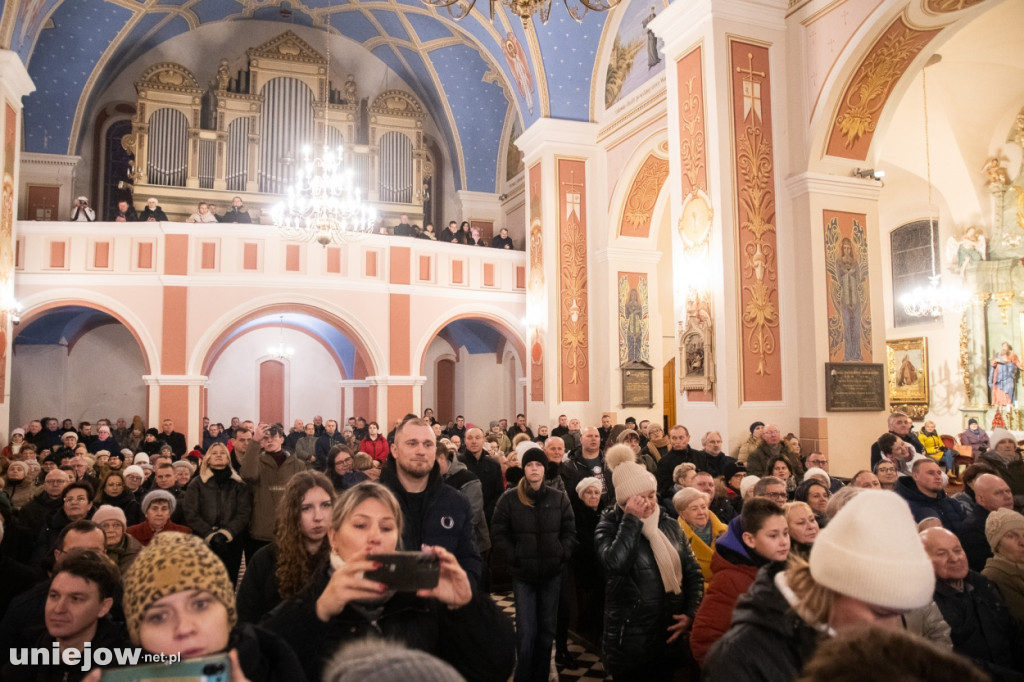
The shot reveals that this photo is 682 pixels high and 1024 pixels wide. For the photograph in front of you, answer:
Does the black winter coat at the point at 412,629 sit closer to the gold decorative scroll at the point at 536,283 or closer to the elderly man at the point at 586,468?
the elderly man at the point at 586,468

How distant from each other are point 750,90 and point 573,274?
18.0 ft

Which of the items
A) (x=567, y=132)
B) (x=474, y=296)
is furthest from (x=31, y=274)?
(x=567, y=132)

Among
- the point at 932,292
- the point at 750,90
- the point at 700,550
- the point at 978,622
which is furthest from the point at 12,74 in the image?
the point at 932,292

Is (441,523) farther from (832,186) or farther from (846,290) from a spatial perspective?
(832,186)

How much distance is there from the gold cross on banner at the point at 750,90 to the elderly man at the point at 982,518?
6.33m

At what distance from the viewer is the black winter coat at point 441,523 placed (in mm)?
3031

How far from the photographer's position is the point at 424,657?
1045mm

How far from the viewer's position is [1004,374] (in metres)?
13.5

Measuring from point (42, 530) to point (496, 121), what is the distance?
52.0 feet

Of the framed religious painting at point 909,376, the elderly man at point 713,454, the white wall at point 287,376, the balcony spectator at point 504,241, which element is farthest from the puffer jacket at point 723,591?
the white wall at point 287,376

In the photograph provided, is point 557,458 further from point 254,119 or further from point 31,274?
point 254,119

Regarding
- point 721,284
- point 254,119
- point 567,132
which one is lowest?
point 721,284

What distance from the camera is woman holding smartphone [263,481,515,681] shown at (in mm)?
1814

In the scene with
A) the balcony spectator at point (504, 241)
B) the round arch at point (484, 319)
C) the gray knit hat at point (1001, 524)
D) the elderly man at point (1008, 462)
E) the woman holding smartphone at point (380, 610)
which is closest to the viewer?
the woman holding smartphone at point (380, 610)
